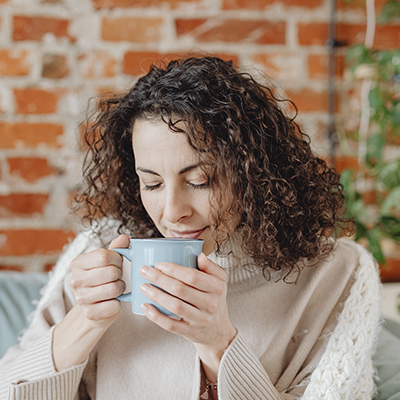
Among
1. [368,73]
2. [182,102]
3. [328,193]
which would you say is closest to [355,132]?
[368,73]

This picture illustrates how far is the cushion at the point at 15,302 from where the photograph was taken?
109cm

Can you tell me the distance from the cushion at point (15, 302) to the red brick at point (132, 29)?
0.80 metres

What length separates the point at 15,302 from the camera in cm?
116

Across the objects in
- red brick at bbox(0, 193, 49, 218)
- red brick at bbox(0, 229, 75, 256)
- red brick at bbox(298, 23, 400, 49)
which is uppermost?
red brick at bbox(298, 23, 400, 49)

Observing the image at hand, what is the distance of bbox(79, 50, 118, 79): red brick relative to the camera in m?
1.43

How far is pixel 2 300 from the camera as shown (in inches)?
45.3

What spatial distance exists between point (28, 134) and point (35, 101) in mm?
110

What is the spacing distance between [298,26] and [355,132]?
416mm

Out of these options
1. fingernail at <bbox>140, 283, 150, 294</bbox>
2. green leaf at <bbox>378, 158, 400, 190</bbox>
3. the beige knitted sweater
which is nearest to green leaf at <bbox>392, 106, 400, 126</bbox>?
green leaf at <bbox>378, 158, 400, 190</bbox>

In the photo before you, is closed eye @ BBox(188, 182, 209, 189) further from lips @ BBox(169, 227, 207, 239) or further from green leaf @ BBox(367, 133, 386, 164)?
green leaf @ BBox(367, 133, 386, 164)

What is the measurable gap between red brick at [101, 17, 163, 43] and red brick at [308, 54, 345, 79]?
0.53 meters

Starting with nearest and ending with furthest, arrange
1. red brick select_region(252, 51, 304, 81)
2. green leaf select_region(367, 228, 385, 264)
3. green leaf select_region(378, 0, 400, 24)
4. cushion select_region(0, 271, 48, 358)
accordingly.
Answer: cushion select_region(0, 271, 48, 358), green leaf select_region(367, 228, 385, 264), green leaf select_region(378, 0, 400, 24), red brick select_region(252, 51, 304, 81)

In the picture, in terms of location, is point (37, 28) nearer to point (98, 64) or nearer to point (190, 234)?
point (98, 64)

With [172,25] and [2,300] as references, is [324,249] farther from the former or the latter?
[172,25]
